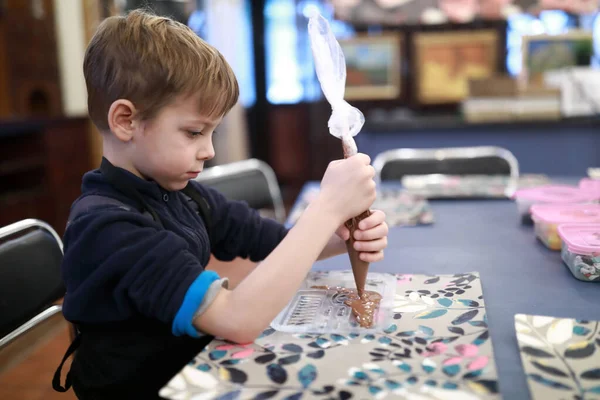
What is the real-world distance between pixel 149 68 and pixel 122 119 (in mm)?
79

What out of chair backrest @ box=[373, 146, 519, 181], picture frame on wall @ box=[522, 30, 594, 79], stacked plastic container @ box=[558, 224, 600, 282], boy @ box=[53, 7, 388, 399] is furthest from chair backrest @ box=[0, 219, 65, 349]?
picture frame on wall @ box=[522, 30, 594, 79]

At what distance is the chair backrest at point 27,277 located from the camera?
97 centimetres

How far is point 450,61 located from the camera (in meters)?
4.32

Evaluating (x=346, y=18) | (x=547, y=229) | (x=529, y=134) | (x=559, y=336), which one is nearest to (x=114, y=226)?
(x=559, y=336)

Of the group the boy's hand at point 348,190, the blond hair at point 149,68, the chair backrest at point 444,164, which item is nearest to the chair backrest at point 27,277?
the blond hair at point 149,68

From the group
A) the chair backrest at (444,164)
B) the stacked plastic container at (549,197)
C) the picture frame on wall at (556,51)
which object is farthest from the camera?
the picture frame on wall at (556,51)

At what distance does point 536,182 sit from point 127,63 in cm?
122

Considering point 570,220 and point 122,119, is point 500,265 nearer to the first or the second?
point 570,220

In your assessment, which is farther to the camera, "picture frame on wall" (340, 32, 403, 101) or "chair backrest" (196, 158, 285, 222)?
"picture frame on wall" (340, 32, 403, 101)

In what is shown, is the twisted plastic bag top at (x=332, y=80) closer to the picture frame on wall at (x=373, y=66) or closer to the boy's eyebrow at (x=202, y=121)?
the boy's eyebrow at (x=202, y=121)

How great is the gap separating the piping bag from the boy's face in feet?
0.55

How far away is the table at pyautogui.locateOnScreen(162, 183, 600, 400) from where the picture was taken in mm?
712

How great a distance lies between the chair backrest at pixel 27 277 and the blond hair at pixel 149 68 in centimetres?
34

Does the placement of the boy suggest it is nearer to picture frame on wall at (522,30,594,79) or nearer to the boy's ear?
the boy's ear
